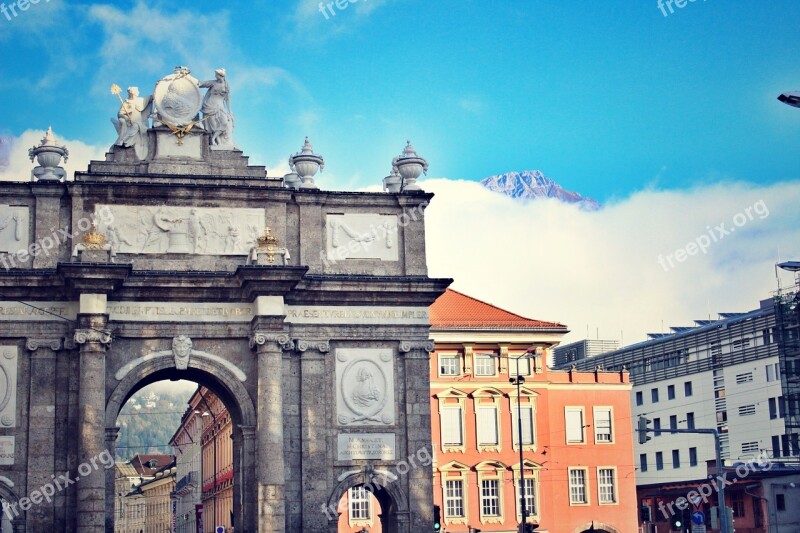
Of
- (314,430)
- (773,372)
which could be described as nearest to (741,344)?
(773,372)

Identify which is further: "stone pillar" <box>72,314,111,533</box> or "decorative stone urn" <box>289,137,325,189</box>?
"decorative stone urn" <box>289,137,325,189</box>

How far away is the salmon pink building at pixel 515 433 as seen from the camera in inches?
2493

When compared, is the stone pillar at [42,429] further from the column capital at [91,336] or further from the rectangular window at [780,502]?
the rectangular window at [780,502]

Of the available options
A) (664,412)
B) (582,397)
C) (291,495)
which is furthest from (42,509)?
(664,412)

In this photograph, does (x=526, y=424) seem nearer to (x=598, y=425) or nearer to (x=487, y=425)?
(x=487, y=425)

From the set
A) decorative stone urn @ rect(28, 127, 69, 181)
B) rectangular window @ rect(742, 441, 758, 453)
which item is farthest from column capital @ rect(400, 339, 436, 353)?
rectangular window @ rect(742, 441, 758, 453)

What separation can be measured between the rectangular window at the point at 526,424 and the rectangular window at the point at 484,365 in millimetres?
2348

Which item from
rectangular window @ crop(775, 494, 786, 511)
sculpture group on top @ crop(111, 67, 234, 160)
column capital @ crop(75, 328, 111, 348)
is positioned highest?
sculpture group on top @ crop(111, 67, 234, 160)

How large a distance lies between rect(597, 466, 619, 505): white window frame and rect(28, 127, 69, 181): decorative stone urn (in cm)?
Result: 3515

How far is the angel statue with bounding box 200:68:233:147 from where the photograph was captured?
4175cm

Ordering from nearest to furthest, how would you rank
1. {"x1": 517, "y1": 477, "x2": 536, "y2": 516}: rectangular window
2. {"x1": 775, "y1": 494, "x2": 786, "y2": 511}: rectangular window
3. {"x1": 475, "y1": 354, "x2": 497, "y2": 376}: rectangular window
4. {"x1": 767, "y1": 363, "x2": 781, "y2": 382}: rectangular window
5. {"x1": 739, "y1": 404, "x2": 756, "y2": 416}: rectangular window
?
1. {"x1": 517, "y1": 477, "x2": 536, "y2": 516}: rectangular window
2. {"x1": 475, "y1": 354, "x2": 497, "y2": 376}: rectangular window
3. {"x1": 775, "y1": 494, "x2": 786, "y2": 511}: rectangular window
4. {"x1": 767, "y1": 363, "x2": 781, "y2": 382}: rectangular window
5. {"x1": 739, "y1": 404, "x2": 756, "y2": 416}: rectangular window

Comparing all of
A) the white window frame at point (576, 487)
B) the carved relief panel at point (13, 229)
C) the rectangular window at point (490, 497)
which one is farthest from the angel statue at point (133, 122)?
the white window frame at point (576, 487)

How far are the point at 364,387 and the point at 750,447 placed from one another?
46017 mm

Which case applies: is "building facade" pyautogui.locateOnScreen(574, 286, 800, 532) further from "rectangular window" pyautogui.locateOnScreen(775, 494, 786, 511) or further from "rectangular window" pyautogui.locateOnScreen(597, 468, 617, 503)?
"rectangular window" pyautogui.locateOnScreen(597, 468, 617, 503)
